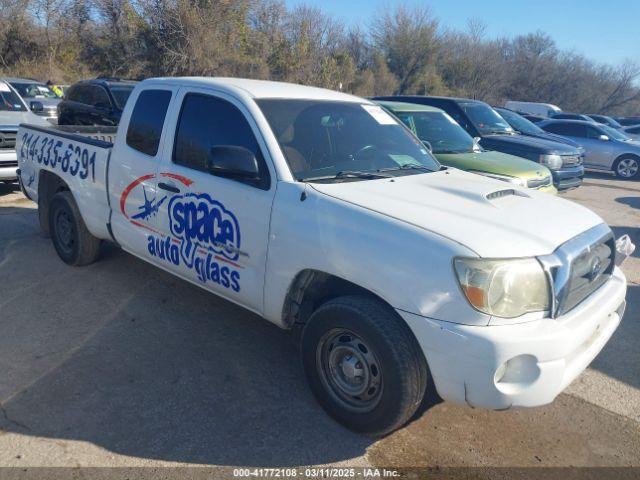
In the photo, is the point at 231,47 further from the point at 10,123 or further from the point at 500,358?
the point at 500,358

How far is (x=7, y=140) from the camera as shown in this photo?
27.3 feet

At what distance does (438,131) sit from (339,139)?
174 inches

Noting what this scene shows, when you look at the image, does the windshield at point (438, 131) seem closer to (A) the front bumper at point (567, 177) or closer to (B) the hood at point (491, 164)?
(B) the hood at point (491, 164)

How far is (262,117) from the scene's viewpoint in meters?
3.57

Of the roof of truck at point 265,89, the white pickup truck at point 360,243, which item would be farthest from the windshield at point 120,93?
the roof of truck at point 265,89

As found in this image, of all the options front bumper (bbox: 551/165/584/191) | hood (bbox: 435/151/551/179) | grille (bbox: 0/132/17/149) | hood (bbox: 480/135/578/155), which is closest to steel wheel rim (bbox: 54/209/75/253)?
grille (bbox: 0/132/17/149)

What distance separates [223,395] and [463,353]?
165 centimetres

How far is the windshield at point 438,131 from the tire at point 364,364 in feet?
16.3

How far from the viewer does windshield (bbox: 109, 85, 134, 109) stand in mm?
10688

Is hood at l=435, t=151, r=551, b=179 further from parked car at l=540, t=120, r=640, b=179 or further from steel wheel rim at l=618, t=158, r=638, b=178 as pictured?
steel wheel rim at l=618, t=158, r=638, b=178

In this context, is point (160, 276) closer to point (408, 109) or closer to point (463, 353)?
point (463, 353)

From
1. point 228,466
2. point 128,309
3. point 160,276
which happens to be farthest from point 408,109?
point 228,466

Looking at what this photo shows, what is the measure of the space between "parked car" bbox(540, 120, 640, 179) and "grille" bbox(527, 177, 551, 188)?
9447 mm

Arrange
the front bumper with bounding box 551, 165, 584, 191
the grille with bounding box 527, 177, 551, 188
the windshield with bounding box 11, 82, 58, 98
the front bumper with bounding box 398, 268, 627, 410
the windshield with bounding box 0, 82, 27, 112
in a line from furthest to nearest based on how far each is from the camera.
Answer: the windshield with bounding box 11, 82, 58, 98 → the front bumper with bounding box 551, 165, 584, 191 → the windshield with bounding box 0, 82, 27, 112 → the grille with bounding box 527, 177, 551, 188 → the front bumper with bounding box 398, 268, 627, 410
